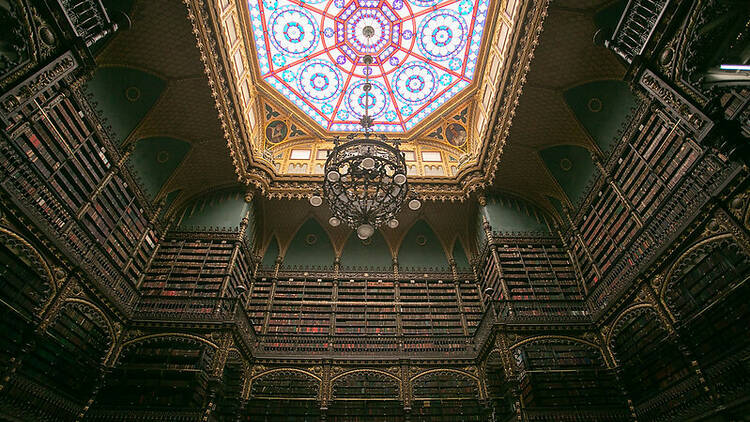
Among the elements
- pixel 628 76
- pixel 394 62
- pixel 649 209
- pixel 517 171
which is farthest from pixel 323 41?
pixel 649 209

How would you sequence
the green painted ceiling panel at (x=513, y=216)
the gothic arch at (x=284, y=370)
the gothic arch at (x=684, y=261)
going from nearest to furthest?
1. the gothic arch at (x=684, y=261)
2. the gothic arch at (x=284, y=370)
3. the green painted ceiling panel at (x=513, y=216)

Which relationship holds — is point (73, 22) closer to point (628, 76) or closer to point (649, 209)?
point (628, 76)

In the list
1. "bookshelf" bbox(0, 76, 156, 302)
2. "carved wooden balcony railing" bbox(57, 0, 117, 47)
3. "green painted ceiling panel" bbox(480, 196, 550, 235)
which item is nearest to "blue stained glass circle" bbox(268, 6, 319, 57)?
"bookshelf" bbox(0, 76, 156, 302)

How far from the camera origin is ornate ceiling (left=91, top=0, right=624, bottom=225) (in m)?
8.08

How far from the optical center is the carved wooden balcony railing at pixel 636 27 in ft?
17.8

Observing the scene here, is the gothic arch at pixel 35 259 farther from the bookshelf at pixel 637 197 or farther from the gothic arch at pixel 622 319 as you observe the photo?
the gothic arch at pixel 622 319

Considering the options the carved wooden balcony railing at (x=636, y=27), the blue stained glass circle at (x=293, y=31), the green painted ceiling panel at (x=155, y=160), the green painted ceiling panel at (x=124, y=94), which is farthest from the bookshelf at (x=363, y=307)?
the blue stained glass circle at (x=293, y=31)

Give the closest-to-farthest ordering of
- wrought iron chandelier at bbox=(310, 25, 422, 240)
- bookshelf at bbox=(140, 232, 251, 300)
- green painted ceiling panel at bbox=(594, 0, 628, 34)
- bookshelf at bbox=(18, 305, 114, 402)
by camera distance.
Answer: wrought iron chandelier at bbox=(310, 25, 422, 240)
bookshelf at bbox=(18, 305, 114, 402)
green painted ceiling panel at bbox=(594, 0, 628, 34)
bookshelf at bbox=(140, 232, 251, 300)

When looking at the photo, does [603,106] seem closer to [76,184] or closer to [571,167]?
[571,167]

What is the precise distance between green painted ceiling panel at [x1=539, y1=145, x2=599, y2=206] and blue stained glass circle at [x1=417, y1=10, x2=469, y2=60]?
190 inches

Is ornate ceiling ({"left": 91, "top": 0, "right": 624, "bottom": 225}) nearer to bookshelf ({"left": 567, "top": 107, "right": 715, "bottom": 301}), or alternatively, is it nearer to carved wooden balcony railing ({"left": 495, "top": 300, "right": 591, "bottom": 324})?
bookshelf ({"left": 567, "top": 107, "right": 715, "bottom": 301})

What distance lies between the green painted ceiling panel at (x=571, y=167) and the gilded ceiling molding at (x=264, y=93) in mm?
1540

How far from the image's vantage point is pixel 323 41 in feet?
42.5

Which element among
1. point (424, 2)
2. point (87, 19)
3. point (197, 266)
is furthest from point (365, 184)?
point (424, 2)
